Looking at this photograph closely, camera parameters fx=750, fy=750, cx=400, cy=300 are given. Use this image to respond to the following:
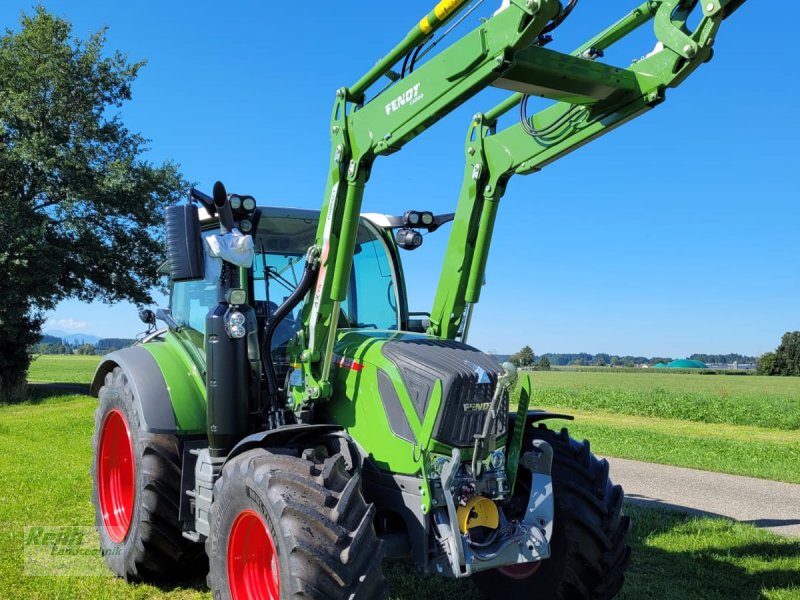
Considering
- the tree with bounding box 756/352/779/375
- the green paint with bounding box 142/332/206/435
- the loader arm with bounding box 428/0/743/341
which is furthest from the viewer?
the tree with bounding box 756/352/779/375

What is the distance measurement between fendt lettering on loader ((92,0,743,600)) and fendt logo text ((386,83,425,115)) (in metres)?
0.02

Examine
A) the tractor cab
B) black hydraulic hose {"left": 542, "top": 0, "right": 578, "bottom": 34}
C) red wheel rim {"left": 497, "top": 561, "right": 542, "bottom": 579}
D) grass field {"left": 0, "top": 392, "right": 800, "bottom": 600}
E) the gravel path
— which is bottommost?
the gravel path

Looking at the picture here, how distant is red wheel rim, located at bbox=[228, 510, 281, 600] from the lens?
3.94m

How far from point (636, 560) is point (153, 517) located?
3.77 metres

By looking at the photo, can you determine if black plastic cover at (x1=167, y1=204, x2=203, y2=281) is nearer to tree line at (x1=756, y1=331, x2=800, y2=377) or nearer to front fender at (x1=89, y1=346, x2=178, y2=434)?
front fender at (x1=89, y1=346, x2=178, y2=434)

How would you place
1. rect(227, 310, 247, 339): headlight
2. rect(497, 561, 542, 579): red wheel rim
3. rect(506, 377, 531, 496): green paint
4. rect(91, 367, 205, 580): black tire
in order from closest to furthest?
1. rect(506, 377, 531, 496): green paint
2. rect(227, 310, 247, 339): headlight
3. rect(497, 561, 542, 579): red wheel rim
4. rect(91, 367, 205, 580): black tire

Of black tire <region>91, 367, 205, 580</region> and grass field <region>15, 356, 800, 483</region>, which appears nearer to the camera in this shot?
black tire <region>91, 367, 205, 580</region>

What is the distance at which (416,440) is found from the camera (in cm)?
404

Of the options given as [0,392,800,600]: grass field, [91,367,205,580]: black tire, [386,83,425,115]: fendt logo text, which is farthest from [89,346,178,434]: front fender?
[386,83,425,115]: fendt logo text

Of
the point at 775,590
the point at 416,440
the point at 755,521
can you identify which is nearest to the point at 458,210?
the point at 416,440

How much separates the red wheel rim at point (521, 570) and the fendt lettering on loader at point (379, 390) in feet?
0.05

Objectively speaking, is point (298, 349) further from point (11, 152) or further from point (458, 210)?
point (11, 152)

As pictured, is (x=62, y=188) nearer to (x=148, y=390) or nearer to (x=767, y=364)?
(x=148, y=390)

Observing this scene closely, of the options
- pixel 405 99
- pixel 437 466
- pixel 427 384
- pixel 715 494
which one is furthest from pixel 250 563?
pixel 715 494
